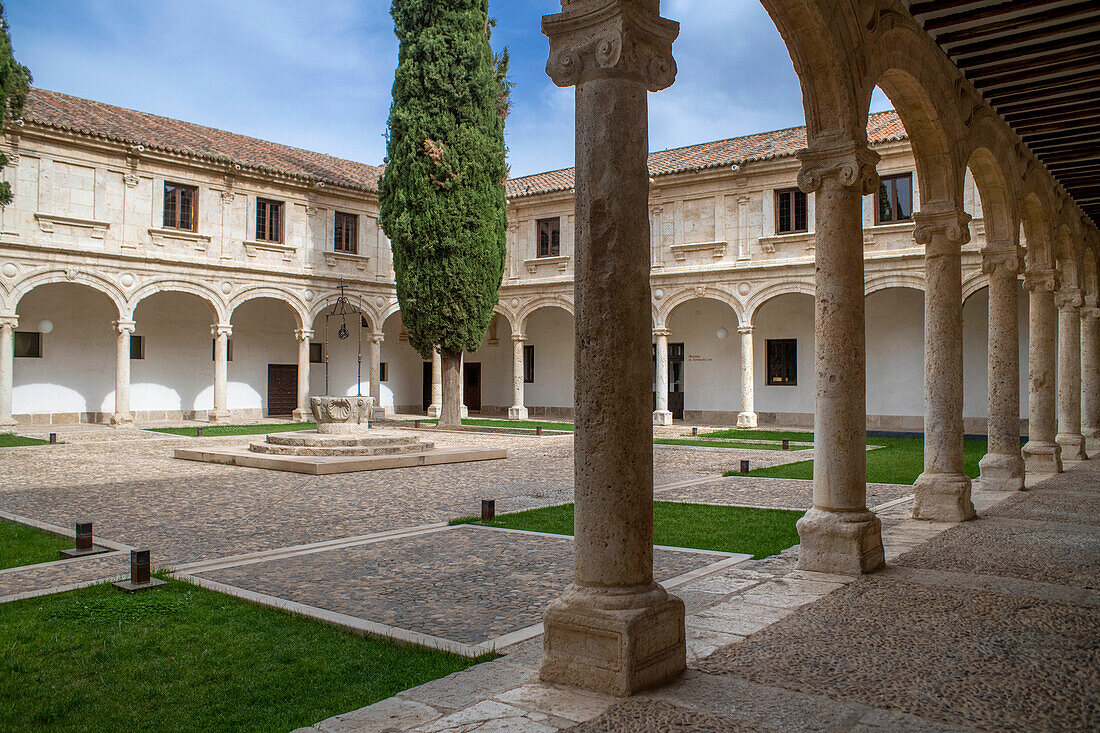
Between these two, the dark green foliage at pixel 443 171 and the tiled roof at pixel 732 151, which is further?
the tiled roof at pixel 732 151

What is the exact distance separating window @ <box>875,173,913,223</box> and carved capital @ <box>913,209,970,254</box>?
536 inches

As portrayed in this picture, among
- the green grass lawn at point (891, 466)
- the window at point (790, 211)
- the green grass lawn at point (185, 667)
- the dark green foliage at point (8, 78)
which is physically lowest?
the green grass lawn at point (185, 667)

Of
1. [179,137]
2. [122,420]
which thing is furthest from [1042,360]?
[179,137]

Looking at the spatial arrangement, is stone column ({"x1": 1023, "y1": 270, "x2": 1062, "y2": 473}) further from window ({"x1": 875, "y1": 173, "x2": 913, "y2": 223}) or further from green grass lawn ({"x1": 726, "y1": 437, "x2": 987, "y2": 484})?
window ({"x1": 875, "y1": 173, "x2": 913, "y2": 223})

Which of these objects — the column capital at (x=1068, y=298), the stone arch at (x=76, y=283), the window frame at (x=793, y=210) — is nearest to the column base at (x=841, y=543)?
the column capital at (x=1068, y=298)

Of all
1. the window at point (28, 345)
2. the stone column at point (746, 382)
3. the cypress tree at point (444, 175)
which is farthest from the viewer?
the stone column at point (746, 382)

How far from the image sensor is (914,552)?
585 centimetres

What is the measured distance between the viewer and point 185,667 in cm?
362

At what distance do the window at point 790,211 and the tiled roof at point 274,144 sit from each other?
1.10m

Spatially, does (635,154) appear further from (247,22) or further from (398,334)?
(247,22)

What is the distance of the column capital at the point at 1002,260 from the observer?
29.7 feet

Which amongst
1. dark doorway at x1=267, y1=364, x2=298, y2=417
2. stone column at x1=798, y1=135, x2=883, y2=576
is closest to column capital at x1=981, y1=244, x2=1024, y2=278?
stone column at x1=798, y1=135, x2=883, y2=576

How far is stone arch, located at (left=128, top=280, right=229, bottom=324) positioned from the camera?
20281 millimetres

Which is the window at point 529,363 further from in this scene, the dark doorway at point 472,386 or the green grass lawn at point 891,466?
the green grass lawn at point 891,466
